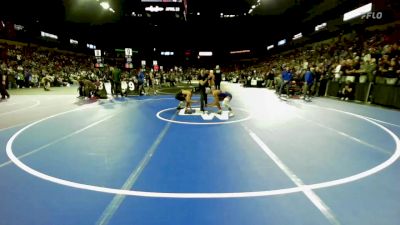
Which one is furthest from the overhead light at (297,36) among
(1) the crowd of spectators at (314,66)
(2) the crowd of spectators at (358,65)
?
(2) the crowd of spectators at (358,65)

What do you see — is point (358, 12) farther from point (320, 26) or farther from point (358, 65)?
point (358, 65)

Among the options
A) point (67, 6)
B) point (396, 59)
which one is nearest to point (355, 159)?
point (396, 59)

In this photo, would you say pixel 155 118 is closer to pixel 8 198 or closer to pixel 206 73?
pixel 206 73

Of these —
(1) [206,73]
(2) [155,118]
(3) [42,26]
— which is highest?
(3) [42,26]

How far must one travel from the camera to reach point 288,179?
→ 15.4ft

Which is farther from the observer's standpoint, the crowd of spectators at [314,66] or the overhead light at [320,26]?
the overhead light at [320,26]

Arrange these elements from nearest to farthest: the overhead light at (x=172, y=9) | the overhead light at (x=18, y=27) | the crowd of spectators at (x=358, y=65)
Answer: the crowd of spectators at (x=358, y=65)
the overhead light at (x=172, y=9)
the overhead light at (x=18, y=27)

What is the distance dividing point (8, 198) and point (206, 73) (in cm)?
821

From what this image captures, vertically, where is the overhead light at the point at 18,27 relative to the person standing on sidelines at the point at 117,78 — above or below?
above

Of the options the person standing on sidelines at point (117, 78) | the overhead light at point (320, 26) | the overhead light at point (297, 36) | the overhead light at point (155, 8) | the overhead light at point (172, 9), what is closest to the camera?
the person standing on sidelines at point (117, 78)

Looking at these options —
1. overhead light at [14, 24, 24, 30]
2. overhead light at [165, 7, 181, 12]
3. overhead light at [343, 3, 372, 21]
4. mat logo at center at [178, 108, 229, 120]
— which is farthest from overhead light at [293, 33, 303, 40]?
overhead light at [14, 24, 24, 30]

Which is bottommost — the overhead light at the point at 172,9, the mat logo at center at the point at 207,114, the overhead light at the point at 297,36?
the mat logo at center at the point at 207,114

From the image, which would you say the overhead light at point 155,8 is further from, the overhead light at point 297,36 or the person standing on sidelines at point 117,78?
the overhead light at point 297,36

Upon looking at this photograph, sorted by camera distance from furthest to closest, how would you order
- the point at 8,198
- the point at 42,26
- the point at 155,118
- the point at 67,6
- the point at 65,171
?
1. the point at 42,26
2. the point at 67,6
3. the point at 155,118
4. the point at 65,171
5. the point at 8,198
